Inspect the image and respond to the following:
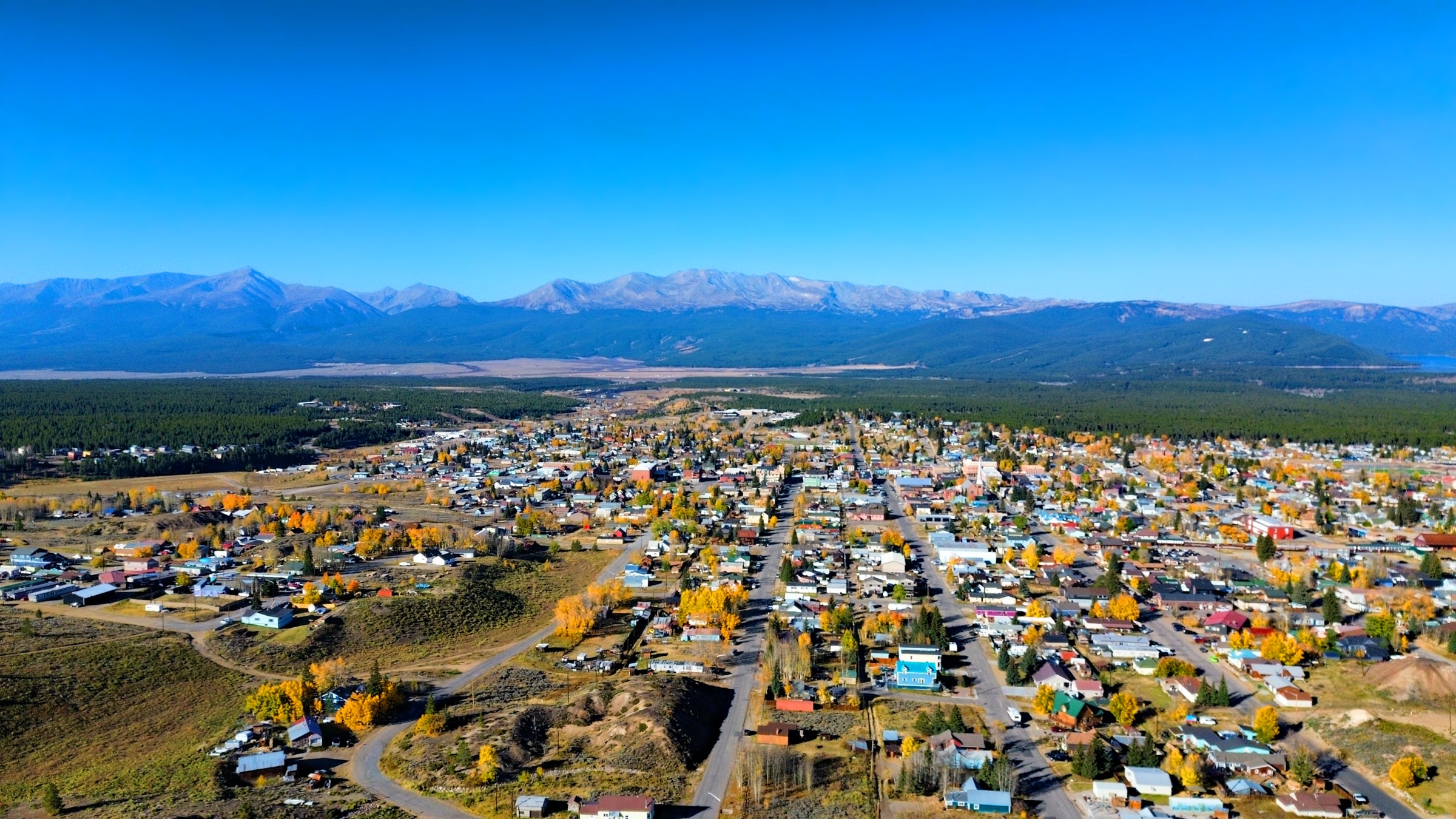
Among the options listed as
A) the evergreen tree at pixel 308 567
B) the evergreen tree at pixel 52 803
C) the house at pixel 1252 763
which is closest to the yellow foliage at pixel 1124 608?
the house at pixel 1252 763

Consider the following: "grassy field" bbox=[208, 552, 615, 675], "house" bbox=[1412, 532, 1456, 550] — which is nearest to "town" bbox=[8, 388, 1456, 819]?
"grassy field" bbox=[208, 552, 615, 675]

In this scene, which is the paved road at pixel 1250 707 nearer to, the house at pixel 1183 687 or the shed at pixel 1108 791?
the house at pixel 1183 687

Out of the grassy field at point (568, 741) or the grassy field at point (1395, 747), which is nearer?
the grassy field at point (1395, 747)

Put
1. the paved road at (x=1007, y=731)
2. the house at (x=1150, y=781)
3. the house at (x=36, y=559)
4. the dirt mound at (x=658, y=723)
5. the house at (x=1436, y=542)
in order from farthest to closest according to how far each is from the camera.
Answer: the house at (x=1436, y=542) → the house at (x=36, y=559) → the dirt mound at (x=658, y=723) → the house at (x=1150, y=781) → the paved road at (x=1007, y=731)

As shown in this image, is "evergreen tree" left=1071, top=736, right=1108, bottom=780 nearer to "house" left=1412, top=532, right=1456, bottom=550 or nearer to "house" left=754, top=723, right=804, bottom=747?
"house" left=754, top=723, right=804, bottom=747

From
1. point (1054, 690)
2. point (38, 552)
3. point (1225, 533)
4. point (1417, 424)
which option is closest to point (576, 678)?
point (1054, 690)
